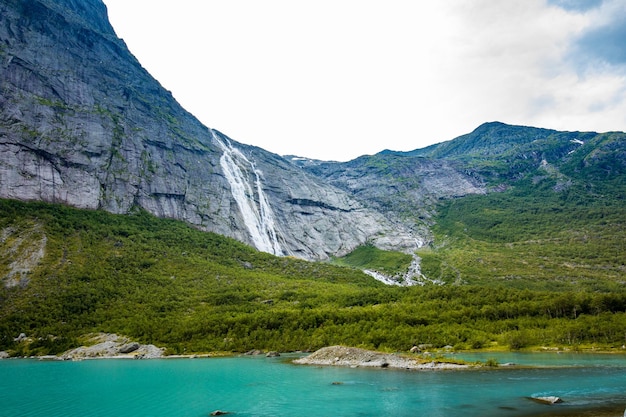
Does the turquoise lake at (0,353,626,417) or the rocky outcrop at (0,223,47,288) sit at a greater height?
the rocky outcrop at (0,223,47,288)

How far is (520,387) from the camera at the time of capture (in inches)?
1620

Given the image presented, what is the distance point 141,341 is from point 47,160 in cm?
8572

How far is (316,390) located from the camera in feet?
143

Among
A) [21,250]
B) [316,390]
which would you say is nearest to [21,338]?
[21,250]

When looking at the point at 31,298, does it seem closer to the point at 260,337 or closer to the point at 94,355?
the point at 94,355

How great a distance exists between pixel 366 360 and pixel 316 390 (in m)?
23.4

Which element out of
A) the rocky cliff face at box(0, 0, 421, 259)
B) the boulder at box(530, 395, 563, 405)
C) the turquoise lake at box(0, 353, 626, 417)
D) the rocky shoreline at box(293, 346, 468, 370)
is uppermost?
the rocky cliff face at box(0, 0, 421, 259)

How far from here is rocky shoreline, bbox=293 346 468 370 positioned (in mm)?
57125

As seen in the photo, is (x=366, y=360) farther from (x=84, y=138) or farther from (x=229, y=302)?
(x=84, y=138)

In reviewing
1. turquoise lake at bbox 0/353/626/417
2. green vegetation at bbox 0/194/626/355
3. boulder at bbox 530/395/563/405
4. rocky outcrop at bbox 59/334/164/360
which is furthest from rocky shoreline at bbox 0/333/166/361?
boulder at bbox 530/395/563/405

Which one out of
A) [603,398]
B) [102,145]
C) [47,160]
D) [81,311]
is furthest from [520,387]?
[102,145]

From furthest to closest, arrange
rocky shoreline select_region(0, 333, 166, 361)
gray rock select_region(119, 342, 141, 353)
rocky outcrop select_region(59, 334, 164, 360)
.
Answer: gray rock select_region(119, 342, 141, 353) → rocky outcrop select_region(59, 334, 164, 360) → rocky shoreline select_region(0, 333, 166, 361)

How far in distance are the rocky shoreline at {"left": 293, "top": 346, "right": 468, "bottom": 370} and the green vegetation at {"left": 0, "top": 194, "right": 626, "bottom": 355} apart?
11315mm

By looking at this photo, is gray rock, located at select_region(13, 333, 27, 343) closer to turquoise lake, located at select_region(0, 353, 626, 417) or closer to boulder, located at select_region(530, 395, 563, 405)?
turquoise lake, located at select_region(0, 353, 626, 417)
